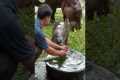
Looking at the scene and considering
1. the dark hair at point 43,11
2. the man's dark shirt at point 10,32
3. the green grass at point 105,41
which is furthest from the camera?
the green grass at point 105,41

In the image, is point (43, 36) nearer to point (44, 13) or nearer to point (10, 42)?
point (44, 13)

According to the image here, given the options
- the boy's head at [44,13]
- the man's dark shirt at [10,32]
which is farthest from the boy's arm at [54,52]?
the man's dark shirt at [10,32]

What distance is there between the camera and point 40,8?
9.55 feet

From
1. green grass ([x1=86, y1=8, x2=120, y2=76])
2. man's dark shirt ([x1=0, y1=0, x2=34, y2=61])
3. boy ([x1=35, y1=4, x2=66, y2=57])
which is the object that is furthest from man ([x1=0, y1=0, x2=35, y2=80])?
green grass ([x1=86, y1=8, x2=120, y2=76])

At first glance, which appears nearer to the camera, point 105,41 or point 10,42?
point 10,42

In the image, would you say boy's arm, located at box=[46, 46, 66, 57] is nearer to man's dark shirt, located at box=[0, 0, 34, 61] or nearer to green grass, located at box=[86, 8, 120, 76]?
green grass, located at box=[86, 8, 120, 76]

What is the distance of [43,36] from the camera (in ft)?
9.66

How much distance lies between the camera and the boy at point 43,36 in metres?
2.93

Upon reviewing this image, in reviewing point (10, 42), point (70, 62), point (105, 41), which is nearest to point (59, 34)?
point (70, 62)

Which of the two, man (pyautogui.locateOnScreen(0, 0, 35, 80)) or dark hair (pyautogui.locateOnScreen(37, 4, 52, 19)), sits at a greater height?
dark hair (pyautogui.locateOnScreen(37, 4, 52, 19))

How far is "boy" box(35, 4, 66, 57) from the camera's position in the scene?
2.93m

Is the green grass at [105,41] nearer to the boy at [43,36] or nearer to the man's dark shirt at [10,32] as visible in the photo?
the boy at [43,36]

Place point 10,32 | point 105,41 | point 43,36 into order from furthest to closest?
point 105,41 → point 43,36 → point 10,32

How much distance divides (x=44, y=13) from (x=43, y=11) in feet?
0.06
